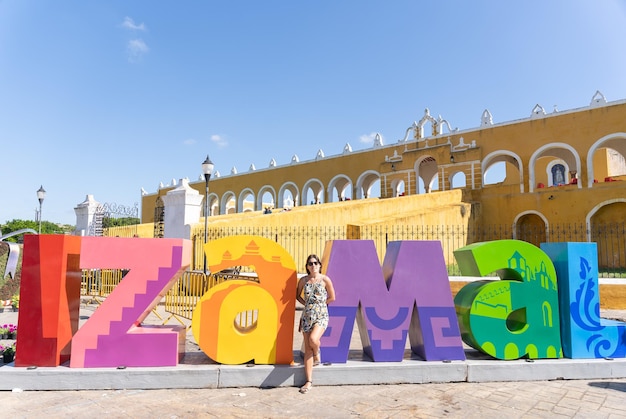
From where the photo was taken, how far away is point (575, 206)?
1731 cm

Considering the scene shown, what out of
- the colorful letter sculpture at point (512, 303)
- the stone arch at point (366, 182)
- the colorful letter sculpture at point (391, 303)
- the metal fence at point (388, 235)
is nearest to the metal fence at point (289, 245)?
the metal fence at point (388, 235)

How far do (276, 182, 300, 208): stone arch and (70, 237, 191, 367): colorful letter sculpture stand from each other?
83.6ft

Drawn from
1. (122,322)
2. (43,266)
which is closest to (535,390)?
(122,322)

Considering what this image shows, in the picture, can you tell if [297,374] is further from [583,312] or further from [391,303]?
[583,312]

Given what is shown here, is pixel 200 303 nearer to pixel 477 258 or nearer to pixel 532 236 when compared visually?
pixel 477 258

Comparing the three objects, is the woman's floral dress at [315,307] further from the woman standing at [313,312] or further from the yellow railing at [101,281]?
the yellow railing at [101,281]

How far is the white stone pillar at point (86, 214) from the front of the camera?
18.2m

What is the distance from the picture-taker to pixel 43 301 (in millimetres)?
4398

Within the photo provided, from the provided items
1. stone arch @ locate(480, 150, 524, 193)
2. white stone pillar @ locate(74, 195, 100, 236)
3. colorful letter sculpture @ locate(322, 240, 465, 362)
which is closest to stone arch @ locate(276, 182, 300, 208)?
stone arch @ locate(480, 150, 524, 193)

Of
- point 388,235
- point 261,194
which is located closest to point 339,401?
point 388,235

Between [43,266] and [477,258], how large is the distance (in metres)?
4.70

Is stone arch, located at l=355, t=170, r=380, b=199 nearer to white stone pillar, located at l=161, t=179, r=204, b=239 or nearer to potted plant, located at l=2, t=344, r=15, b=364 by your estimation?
white stone pillar, located at l=161, t=179, r=204, b=239

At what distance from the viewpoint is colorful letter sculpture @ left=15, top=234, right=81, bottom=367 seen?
438 cm

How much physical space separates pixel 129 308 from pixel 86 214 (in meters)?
15.9
